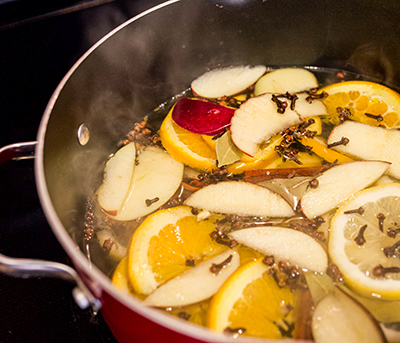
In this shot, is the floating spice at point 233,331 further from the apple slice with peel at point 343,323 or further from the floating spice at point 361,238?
the floating spice at point 361,238

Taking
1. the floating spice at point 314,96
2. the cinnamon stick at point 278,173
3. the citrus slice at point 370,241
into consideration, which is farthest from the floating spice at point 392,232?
the floating spice at point 314,96

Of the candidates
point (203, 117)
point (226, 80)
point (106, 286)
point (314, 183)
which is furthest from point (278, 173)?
point (106, 286)

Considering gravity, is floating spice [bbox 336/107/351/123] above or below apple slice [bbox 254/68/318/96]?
below

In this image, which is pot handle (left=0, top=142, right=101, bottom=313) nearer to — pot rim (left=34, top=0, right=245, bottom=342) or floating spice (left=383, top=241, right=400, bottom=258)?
pot rim (left=34, top=0, right=245, bottom=342)

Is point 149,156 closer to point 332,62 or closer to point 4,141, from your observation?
point 4,141

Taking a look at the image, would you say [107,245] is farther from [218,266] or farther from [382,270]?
[382,270]

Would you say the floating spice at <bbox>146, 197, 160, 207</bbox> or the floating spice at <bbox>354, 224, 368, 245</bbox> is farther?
the floating spice at <bbox>146, 197, 160, 207</bbox>

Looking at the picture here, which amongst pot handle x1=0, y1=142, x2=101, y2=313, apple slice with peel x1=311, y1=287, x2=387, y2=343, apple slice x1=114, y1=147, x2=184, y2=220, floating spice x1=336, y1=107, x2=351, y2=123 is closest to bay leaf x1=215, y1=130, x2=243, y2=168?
apple slice x1=114, y1=147, x2=184, y2=220
